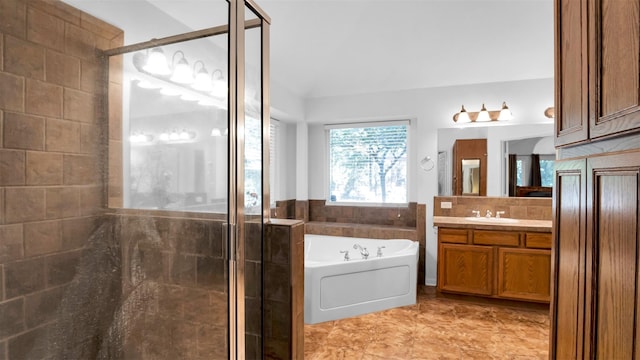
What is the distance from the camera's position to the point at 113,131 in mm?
1580

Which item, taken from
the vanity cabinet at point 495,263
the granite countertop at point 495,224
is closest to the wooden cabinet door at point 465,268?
the vanity cabinet at point 495,263

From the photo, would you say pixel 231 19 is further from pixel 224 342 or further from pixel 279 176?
pixel 279 176

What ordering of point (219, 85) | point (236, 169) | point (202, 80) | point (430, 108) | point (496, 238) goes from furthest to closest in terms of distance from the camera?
point (430, 108)
point (496, 238)
point (202, 80)
point (219, 85)
point (236, 169)

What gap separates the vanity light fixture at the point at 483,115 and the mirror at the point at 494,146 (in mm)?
85

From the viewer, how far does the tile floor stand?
2.38 m

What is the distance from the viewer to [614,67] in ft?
2.82

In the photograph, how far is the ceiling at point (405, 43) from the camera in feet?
9.12

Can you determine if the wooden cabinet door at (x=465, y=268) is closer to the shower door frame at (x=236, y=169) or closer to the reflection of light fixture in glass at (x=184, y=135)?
the shower door frame at (x=236, y=169)

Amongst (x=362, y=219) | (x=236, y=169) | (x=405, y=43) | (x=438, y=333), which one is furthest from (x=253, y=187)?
(x=362, y=219)

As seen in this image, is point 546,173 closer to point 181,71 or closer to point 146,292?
point 181,71

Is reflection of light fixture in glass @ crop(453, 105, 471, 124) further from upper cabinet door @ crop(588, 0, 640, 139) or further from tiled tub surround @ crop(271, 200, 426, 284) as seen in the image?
upper cabinet door @ crop(588, 0, 640, 139)

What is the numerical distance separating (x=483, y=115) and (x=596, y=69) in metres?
2.94

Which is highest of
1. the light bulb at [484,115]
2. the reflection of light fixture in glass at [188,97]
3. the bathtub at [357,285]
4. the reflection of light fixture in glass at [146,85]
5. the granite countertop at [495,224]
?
the light bulb at [484,115]

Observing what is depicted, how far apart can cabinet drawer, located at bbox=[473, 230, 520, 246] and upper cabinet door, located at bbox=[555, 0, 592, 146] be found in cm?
230
